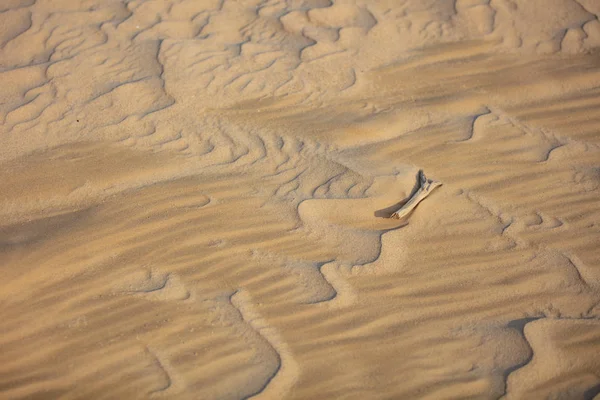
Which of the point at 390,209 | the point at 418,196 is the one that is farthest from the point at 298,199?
the point at 418,196

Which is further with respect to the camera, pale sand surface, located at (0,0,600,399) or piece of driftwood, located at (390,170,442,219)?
piece of driftwood, located at (390,170,442,219)

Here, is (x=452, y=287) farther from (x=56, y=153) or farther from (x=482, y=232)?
(x=56, y=153)

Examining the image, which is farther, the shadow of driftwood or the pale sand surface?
the shadow of driftwood

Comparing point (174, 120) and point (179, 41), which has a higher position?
point (179, 41)

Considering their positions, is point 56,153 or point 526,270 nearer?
point 526,270

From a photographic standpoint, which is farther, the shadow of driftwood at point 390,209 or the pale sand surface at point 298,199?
the shadow of driftwood at point 390,209

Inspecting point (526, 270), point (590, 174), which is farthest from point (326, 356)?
point (590, 174)
